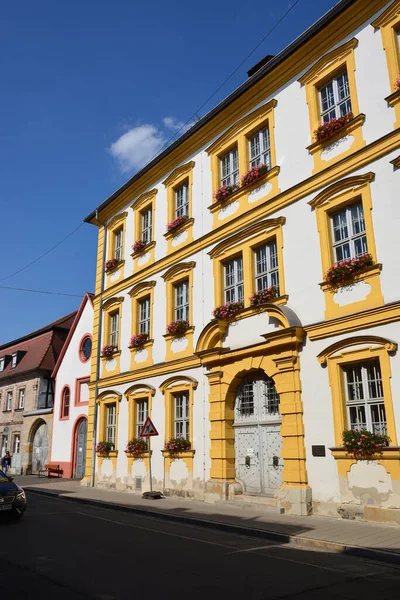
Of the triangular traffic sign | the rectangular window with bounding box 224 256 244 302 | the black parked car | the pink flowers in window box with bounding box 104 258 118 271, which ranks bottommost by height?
the black parked car

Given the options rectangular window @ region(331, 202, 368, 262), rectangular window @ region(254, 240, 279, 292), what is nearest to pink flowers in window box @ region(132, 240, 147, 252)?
rectangular window @ region(254, 240, 279, 292)

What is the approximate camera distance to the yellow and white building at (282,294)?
11984mm

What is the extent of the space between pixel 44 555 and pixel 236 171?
12.6 m

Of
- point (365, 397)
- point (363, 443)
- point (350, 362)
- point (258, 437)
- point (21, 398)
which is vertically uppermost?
point (21, 398)

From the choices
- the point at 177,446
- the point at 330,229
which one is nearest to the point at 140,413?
the point at 177,446

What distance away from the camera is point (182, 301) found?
18.6 m

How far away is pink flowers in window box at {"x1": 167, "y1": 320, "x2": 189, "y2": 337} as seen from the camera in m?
17.7

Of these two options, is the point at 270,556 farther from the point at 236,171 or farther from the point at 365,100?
the point at 236,171

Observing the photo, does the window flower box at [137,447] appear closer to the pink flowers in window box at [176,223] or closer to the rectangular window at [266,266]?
the rectangular window at [266,266]

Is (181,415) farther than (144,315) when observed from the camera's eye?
No

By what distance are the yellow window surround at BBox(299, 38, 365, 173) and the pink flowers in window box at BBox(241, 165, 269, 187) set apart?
1693mm

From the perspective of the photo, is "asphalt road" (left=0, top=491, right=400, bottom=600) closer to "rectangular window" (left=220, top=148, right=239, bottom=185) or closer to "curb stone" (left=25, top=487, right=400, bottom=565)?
"curb stone" (left=25, top=487, right=400, bottom=565)

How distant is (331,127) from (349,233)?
289 cm

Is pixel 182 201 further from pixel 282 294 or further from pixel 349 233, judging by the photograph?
pixel 349 233
